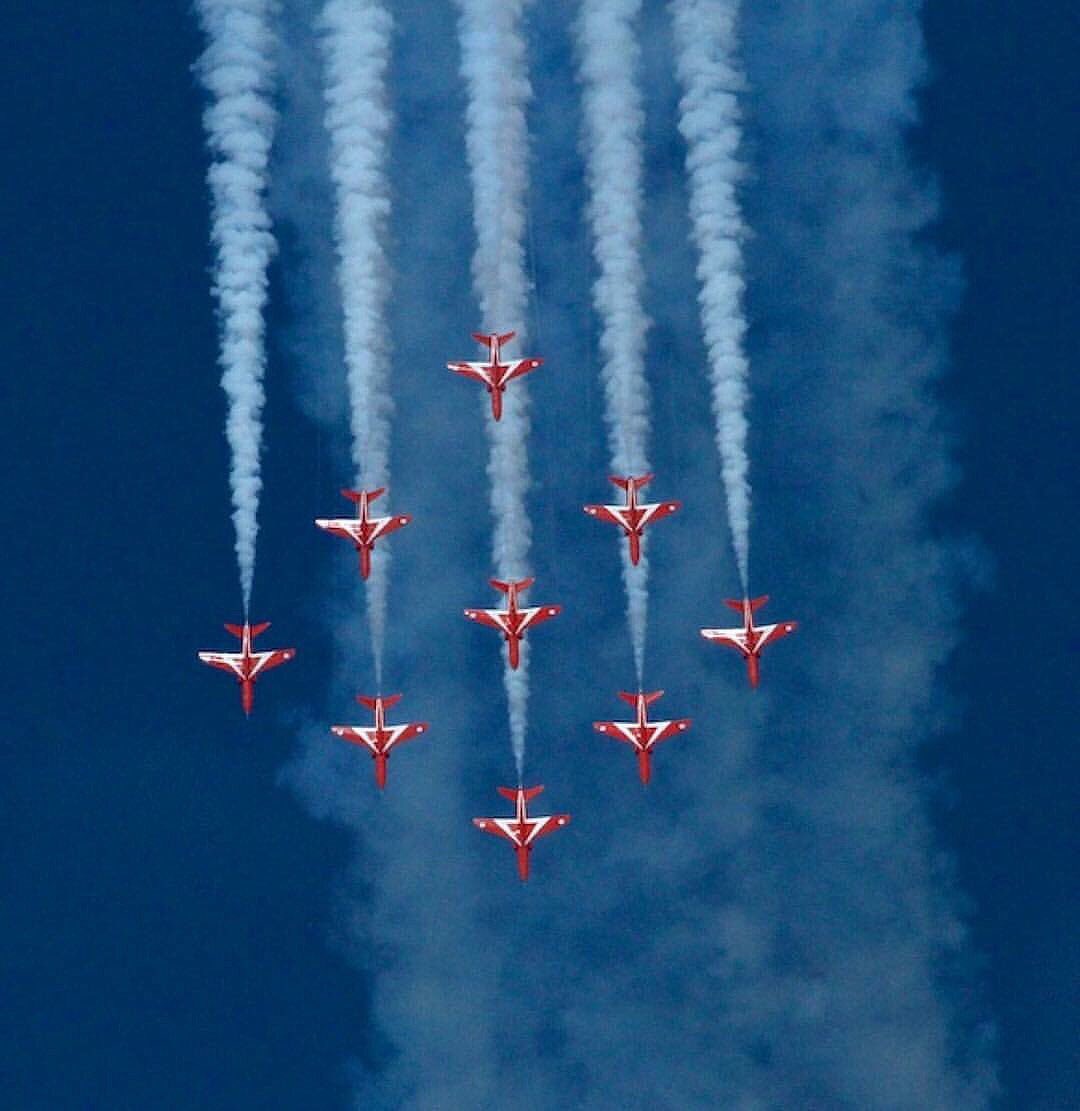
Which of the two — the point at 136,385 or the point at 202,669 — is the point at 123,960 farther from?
the point at 136,385

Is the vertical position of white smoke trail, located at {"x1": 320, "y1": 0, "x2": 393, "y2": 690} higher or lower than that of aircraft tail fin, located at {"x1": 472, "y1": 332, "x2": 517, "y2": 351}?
higher

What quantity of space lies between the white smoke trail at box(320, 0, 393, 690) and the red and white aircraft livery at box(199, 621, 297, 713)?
828cm

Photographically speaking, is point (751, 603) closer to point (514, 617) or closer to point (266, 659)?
point (514, 617)

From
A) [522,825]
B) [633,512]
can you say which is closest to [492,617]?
[633,512]

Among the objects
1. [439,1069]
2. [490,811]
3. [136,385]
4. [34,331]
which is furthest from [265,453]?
[439,1069]

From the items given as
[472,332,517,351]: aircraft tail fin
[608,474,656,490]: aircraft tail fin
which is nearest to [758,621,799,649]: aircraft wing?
[608,474,656,490]: aircraft tail fin

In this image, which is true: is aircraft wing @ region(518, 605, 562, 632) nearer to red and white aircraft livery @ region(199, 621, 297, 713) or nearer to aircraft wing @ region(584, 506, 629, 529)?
aircraft wing @ region(584, 506, 629, 529)

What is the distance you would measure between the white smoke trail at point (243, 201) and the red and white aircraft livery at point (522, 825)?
10.8 m

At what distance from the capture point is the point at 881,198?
200ft

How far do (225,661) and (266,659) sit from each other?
4.56 feet

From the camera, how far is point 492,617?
59.2 meters

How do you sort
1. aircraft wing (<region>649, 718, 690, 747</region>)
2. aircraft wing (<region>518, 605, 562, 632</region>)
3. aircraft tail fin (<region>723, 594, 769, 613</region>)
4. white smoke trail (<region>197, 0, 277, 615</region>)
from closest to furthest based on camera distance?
white smoke trail (<region>197, 0, 277, 615</region>), aircraft tail fin (<region>723, 594, 769, 613</region>), aircraft wing (<region>518, 605, 562, 632</region>), aircraft wing (<region>649, 718, 690, 747</region>)

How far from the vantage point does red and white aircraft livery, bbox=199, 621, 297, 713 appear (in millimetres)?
59750

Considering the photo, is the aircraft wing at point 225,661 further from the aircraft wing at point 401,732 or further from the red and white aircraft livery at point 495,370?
the red and white aircraft livery at point 495,370
